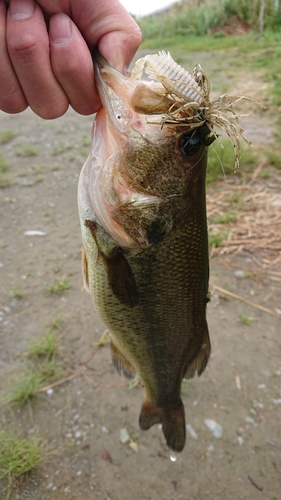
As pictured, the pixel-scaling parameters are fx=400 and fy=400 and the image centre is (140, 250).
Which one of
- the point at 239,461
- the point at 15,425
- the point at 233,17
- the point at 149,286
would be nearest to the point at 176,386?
the point at 149,286

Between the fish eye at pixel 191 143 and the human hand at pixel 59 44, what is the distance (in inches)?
11.4

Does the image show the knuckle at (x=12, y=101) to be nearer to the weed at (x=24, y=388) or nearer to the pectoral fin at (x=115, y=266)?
the pectoral fin at (x=115, y=266)

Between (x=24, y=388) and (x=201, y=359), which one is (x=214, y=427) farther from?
(x=24, y=388)

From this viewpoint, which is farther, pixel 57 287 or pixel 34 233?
pixel 34 233

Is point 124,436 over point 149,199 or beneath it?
beneath

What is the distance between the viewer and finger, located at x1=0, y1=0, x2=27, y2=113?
1186 millimetres

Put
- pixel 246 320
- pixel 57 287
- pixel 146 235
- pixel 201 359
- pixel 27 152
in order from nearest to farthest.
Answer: pixel 146 235, pixel 201 359, pixel 246 320, pixel 57 287, pixel 27 152

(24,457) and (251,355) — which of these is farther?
(251,355)

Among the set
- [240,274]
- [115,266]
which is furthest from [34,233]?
[115,266]

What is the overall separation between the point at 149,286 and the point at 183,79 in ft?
2.34

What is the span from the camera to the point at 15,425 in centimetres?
254

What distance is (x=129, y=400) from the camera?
2736 mm

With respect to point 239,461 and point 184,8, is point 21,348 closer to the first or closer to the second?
point 239,461

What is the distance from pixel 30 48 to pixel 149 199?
1.90ft
